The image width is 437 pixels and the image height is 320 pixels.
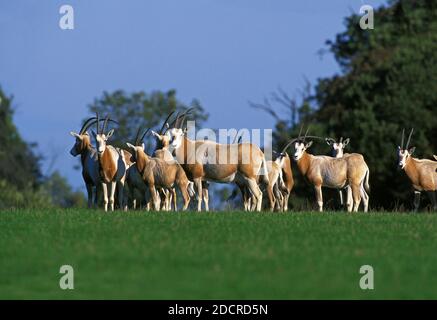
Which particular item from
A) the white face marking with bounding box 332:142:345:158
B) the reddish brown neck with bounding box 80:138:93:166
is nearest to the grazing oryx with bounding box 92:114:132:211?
the reddish brown neck with bounding box 80:138:93:166

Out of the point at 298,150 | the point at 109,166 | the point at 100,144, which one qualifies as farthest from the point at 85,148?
the point at 298,150

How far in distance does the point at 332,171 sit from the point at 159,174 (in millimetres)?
5196

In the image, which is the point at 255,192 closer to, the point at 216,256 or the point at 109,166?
the point at 109,166

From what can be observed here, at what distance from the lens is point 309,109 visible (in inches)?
2702

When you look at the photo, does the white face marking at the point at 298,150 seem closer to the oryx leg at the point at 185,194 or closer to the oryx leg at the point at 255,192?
the oryx leg at the point at 255,192

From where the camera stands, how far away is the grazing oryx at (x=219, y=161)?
30422 millimetres

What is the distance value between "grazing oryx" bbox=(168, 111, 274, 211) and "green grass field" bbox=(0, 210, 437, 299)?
16.8 feet

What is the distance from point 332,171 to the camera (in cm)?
3312

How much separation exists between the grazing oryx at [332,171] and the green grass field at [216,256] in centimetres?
773

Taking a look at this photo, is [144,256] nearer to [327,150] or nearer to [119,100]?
[327,150]

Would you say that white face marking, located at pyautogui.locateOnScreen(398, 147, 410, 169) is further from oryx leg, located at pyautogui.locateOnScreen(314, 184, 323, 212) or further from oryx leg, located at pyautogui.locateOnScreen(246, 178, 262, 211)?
oryx leg, located at pyautogui.locateOnScreen(246, 178, 262, 211)

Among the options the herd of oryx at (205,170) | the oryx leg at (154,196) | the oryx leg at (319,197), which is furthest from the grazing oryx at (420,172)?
the oryx leg at (154,196)

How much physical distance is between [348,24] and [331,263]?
163 ft

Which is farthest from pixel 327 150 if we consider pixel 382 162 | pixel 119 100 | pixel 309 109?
pixel 119 100
